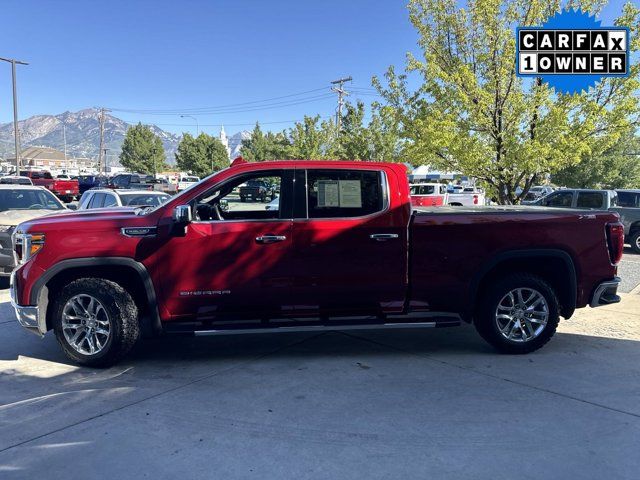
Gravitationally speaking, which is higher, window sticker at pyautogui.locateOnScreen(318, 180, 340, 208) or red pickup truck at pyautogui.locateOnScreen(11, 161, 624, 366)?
window sticker at pyautogui.locateOnScreen(318, 180, 340, 208)

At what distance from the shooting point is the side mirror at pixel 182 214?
4.55m

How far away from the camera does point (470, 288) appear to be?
508 centimetres

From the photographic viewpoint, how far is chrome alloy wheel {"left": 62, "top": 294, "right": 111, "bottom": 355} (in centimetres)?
475

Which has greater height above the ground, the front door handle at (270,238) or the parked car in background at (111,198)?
the parked car in background at (111,198)

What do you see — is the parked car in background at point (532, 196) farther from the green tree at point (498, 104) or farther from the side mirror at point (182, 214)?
the side mirror at point (182, 214)

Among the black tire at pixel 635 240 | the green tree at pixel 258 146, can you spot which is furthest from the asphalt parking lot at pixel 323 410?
the green tree at pixel 258 146

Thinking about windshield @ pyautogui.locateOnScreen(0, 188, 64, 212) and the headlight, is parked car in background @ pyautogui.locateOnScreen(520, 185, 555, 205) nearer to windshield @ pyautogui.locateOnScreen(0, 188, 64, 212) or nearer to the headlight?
the headlight

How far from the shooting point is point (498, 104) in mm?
9180

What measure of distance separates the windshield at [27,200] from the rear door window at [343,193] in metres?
6.98

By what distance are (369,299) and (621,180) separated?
38484 mm

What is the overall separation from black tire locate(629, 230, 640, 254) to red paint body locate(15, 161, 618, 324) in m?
10.5

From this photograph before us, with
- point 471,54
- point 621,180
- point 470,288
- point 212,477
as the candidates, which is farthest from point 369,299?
point 621,180

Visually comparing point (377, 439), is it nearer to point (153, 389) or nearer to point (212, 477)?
point (212, 477)

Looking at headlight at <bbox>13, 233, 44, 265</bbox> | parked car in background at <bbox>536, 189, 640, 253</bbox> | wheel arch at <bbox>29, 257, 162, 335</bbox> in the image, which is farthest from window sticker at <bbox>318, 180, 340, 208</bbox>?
parked car in background at <bbox>536, 189, 640, 253</bbox>
